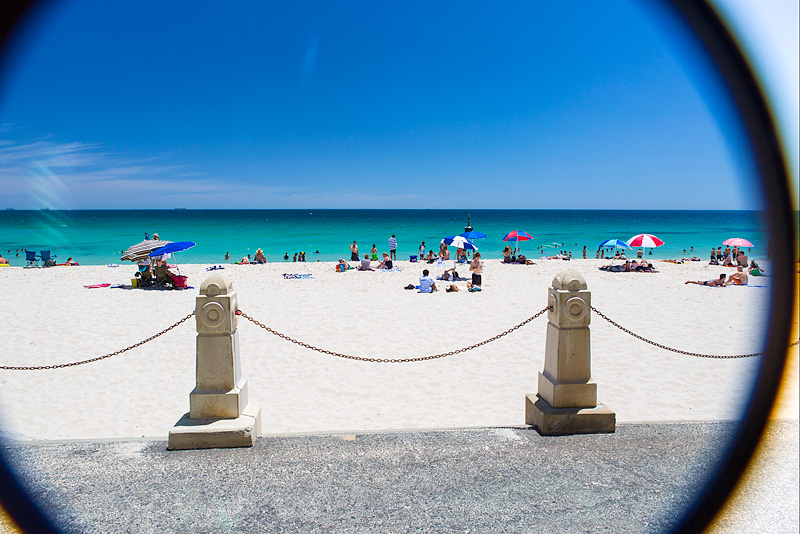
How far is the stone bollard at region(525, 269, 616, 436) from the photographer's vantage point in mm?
4684

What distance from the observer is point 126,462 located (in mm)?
4164

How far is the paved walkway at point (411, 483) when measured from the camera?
3.37 metres

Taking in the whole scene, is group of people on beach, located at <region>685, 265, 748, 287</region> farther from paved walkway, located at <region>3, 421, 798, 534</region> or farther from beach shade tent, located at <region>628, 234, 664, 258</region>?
paved walkway, located at <region>3, 421, 798, 534</region>

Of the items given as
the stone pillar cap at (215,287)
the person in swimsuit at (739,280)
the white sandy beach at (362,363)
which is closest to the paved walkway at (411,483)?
the white sandy beach at (362,363)

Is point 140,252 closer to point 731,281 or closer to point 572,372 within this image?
point 572,372

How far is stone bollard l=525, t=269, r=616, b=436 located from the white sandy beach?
1.20 m

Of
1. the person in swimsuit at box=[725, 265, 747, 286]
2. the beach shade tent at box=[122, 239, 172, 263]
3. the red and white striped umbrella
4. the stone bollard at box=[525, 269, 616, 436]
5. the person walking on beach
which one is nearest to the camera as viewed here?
the stone bollard at box=[525, 269, 616, 436]

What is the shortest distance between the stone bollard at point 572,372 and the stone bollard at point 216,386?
316cm

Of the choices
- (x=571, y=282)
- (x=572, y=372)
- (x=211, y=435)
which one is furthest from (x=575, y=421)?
(x=211, y=435)

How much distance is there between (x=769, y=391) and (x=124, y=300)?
16.6 meters

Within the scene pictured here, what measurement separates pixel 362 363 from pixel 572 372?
15.1 ft

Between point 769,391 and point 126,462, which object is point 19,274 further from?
point 769,391

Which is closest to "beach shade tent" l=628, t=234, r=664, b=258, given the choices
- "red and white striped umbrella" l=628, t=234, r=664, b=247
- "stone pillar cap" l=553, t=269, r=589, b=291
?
"red and white striped umbrella" l=628, t=234, r=664, b=247

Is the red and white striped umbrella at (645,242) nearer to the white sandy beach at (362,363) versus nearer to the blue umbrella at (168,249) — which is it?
the white sandy beach at (362,363)
